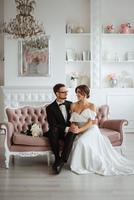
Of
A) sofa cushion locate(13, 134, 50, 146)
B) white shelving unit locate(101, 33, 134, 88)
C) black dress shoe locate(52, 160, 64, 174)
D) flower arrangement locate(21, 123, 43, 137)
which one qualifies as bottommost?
black dress shoe locate(52, 160, 64, 174)

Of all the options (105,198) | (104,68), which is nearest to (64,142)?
(105,198)

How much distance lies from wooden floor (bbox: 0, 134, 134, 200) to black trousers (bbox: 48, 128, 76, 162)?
211mm

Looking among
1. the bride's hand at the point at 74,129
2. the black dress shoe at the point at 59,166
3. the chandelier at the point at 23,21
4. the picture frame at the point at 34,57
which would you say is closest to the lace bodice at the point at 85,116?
the bride's hand at the point at 74,129

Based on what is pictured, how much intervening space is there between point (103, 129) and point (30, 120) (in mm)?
1183

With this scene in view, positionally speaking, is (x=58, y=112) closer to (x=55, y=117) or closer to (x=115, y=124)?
(x=55, y=117)

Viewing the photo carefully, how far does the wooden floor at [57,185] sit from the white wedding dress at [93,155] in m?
0.18

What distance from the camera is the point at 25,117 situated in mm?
6527

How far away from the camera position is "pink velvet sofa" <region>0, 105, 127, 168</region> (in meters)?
5.87

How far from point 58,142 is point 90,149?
19.6 inches

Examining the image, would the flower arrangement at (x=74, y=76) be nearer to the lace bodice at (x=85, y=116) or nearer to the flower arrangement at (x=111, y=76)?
the flower arrangement at (x=111, y=76)

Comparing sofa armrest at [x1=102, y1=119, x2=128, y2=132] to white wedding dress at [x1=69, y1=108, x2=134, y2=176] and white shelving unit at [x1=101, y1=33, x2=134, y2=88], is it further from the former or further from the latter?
white shelving unit at [x1=101, y1=33, x2=134, y2=88]

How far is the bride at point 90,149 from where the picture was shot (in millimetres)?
5504

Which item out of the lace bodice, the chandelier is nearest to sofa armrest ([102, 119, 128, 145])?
the lace bodice

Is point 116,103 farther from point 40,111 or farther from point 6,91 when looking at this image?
point 40,111
